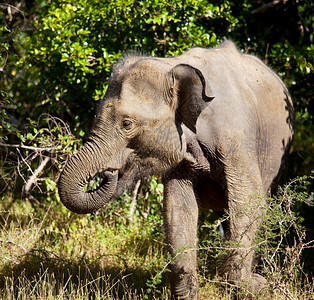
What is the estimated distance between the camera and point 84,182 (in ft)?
15.7

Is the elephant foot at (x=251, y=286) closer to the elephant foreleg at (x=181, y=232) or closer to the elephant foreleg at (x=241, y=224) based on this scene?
the elephant foreleg at (x=241, y=224)

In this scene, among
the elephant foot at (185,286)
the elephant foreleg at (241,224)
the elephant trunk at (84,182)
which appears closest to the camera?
the elephant trunk at (84,182)

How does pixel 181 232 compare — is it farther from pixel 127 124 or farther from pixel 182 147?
pixel 127 124

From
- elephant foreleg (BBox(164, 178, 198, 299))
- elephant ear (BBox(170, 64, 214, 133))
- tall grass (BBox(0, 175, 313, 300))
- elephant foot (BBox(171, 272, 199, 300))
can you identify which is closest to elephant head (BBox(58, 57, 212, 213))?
elephant ear (BBox(170, 64, 214, 133))

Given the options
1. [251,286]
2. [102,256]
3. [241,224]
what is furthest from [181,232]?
[102,256]

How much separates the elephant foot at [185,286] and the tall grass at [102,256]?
0.12 metres

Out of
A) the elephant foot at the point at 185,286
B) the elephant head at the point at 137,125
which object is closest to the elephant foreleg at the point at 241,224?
the elephant foot at the point at 185,286

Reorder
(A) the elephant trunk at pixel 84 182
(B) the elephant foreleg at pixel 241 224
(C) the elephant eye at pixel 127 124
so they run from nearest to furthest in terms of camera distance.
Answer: (A) the elephant trunk at pixel 84 182 → (C) the elephant eye at pixel 127 124 → (B) the elephant foreleg at pixel 241 224

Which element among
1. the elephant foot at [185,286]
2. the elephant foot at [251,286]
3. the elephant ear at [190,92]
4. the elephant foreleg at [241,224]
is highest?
the elephant ear at [190,92]

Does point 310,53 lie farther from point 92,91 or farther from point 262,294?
point 262,294

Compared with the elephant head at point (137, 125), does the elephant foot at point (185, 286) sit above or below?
below

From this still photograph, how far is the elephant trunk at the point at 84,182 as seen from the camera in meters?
4.73

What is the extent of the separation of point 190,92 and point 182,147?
504 millimetres

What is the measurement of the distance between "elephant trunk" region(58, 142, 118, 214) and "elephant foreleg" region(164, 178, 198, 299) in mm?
829
